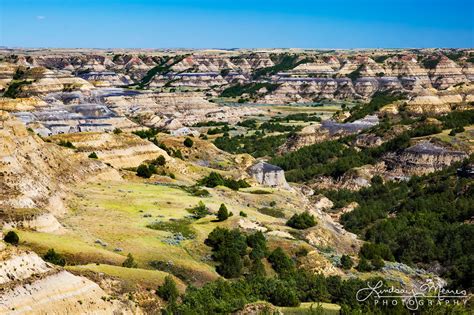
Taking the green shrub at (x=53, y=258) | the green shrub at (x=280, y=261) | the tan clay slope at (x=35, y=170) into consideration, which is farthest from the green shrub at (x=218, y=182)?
the green shrub at (x=53, y=258)

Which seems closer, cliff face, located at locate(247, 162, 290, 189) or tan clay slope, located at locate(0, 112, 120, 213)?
tan clay slope, located at locate(0, 112, 120, 213)

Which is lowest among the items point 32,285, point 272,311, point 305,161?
point 305,161

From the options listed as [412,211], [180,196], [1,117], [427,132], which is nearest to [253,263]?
[180,196]

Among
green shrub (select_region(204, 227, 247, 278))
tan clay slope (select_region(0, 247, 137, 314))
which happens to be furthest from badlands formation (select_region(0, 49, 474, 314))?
green shrub (select_region(204, 227, 247, 278))

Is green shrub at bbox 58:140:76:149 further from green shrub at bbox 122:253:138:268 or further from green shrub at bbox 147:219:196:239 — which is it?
green shrub at bbox 122:253:138:268

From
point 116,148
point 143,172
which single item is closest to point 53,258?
point 143,172

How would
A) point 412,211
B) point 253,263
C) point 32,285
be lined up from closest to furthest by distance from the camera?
point 32,285, point 253,263, point 412,211

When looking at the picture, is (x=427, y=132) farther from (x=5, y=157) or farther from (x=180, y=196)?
(x=5, y=157)
